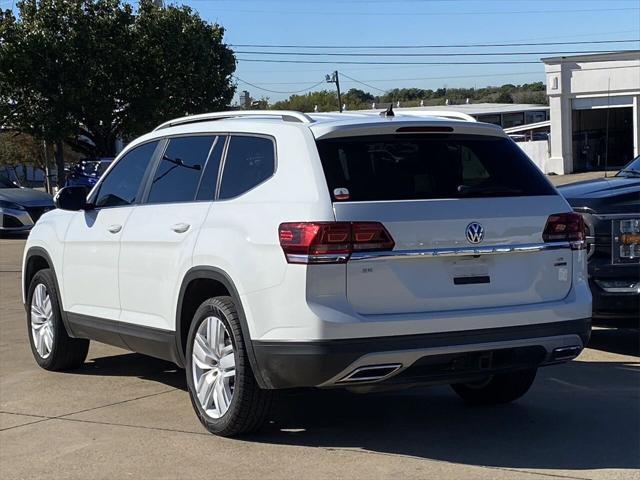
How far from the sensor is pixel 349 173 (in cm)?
521

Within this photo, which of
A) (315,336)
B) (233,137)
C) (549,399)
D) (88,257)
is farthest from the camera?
(88,257)

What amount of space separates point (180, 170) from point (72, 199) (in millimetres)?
1357

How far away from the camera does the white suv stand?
4938 mm

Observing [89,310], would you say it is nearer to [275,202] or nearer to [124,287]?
[124,287]

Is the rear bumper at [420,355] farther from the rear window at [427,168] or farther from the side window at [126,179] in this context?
the side window at [126,179]

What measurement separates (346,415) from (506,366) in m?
1.35

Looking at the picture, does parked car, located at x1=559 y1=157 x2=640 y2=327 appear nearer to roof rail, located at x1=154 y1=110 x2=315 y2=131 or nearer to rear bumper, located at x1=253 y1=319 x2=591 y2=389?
rear bumper, located at x1=253 y1=319 x2=591 y2=389

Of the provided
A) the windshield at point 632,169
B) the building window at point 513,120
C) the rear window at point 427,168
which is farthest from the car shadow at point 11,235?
the building window at point 513,120

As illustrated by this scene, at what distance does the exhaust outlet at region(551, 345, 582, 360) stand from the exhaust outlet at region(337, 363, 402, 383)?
1046 mm

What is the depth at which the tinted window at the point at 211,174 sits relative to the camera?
5895mm

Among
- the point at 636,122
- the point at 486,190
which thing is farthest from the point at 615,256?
the point at 636,122

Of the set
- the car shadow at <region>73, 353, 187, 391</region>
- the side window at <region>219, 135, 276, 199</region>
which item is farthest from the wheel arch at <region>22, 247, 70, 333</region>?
the side window at <region>219, 135, 276, 199</region>

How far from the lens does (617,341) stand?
862cm

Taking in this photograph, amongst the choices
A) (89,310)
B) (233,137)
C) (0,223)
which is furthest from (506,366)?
(0,223)
